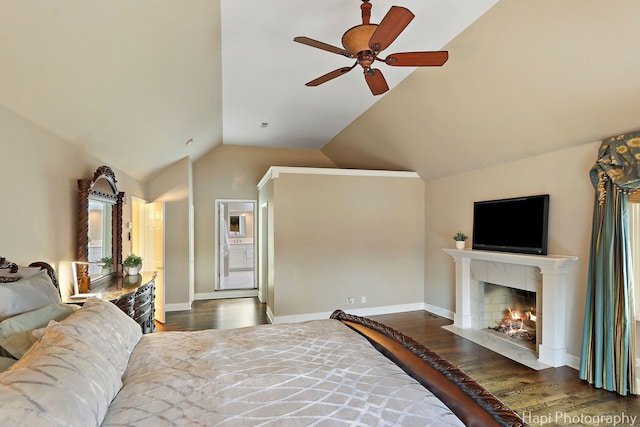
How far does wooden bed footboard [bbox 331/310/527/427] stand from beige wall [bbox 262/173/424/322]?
10.5 feet

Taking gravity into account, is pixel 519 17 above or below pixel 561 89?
above

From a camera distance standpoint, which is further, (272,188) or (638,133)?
A: (272,188)

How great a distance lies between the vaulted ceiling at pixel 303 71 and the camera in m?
2.07

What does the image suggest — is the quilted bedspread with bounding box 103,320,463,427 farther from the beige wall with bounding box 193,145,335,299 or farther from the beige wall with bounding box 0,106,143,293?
the beige wall with bounding box 193,145,335,299

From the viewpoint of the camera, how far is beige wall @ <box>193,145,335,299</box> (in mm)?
6906

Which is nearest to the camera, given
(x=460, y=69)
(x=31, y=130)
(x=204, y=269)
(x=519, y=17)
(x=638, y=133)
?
(x=31, y=130)

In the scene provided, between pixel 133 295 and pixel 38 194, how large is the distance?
4.04ft

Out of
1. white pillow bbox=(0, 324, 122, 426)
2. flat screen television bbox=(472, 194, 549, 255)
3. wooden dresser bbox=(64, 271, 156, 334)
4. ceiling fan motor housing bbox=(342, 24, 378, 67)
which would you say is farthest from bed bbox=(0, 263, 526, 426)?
flat screen television bbox=(472, 194, 549, 255)

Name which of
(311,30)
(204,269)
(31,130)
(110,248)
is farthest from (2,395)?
(204,269)

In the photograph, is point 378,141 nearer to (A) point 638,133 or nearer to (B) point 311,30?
(B) point 311,30

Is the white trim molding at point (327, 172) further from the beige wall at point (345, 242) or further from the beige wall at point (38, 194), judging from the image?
the beige wall at point (38, 194)

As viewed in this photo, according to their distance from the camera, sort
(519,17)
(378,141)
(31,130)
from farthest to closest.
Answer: (378,141), (519,17), (31,130)

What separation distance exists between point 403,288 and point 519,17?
432cm

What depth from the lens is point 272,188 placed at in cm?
527
